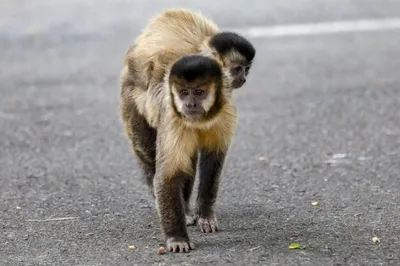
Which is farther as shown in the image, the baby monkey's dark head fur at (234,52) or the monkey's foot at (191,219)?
the monkey's foot at (191,219)

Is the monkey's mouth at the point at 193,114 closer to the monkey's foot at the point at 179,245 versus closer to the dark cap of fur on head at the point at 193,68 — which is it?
the dark cap of fur on head at the point at 193,68

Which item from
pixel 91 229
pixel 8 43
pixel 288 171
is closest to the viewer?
pixel 91 229

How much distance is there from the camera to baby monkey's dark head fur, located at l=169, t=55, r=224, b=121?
5.05 meters

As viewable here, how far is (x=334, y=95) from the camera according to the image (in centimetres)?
977

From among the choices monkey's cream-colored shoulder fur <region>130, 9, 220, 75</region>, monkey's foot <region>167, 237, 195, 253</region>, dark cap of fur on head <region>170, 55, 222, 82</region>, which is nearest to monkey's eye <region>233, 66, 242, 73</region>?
monkey's cream-colored shoulder fur <region>130, 9, 220, 75</region>

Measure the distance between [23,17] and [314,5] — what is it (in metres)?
4.98

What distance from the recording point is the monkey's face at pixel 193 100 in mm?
5098

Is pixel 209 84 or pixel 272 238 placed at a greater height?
pixel 209 84

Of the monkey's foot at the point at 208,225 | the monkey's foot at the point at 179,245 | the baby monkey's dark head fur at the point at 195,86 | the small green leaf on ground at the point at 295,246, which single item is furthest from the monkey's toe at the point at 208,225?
the baby monkey's dark head fur at the point at 195,86

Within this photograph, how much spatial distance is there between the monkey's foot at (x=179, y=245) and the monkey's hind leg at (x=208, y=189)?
0.42 metres

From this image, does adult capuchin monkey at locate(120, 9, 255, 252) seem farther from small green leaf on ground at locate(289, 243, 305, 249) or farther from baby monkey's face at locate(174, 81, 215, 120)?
small green leaf on ground at locate(289, 243, 305, 249)

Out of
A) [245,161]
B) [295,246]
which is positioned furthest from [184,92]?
[245,161]

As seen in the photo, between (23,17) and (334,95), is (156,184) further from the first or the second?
(23,17)

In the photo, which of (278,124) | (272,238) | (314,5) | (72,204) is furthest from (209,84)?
(314,5)
